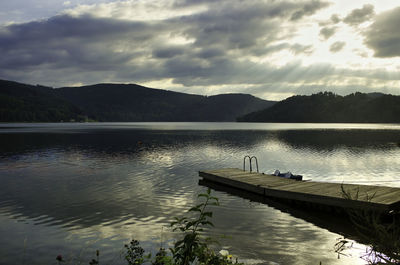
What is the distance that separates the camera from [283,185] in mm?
21266

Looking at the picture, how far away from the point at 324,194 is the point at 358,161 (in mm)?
26670

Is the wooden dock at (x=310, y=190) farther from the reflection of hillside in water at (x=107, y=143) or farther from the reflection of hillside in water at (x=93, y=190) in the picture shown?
the reflection of hillside in water at (x=107, y=143)

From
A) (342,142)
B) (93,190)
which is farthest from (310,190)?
(342,142)

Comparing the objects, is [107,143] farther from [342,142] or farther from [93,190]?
[342,142]

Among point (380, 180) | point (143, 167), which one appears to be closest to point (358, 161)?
point (380, 180)

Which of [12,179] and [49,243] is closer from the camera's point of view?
[49,243]

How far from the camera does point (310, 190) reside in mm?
19172

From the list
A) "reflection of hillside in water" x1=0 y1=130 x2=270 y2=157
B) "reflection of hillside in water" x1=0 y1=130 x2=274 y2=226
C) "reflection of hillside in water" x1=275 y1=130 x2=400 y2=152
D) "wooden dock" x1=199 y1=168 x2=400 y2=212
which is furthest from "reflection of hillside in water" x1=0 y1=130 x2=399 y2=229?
"reflection of hillside in water" x1=275 y1=130 x2=400 y2=152

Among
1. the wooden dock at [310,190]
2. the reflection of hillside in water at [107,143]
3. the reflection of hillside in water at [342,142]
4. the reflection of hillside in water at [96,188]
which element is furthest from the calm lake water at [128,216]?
the reflection of hillside in water at [342,142]

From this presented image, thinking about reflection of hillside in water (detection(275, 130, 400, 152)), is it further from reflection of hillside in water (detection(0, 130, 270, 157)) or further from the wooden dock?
the wooden dock

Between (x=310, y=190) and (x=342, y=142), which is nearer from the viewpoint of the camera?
(x=310, y=190)

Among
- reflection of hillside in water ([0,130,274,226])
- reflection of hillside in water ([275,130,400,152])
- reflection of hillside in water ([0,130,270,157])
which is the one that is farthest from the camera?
reflection of hillside in water ([275,130,400,152])

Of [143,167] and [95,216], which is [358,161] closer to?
[143,167]

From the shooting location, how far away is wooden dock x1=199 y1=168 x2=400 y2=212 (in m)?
15.4
